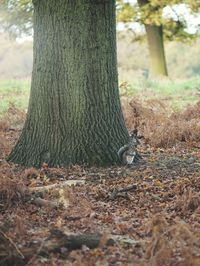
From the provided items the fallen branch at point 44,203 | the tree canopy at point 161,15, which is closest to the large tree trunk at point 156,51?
the tree canopy at point 161,15

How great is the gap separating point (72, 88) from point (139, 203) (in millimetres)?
2288

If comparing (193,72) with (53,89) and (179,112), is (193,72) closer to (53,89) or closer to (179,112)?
(179,112)

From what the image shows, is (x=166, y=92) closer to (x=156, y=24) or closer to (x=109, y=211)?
(x=156, y=24)

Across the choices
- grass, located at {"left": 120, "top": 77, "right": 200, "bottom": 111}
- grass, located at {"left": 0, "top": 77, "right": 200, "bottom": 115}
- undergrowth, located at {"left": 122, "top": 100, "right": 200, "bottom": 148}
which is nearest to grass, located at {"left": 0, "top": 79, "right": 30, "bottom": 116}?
grass, located at {"left": 0, "top": 77, "right": 200, "bottom": 115}

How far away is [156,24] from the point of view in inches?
898

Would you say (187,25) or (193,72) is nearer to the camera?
(187,25)

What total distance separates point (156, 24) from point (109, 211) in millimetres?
18349

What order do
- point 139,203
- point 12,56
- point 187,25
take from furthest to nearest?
point 12,56, point 187,25, point 139,203

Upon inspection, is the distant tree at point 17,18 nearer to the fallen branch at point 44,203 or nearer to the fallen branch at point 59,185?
the fallen branch at point 59,185

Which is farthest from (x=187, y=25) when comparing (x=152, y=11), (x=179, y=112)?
(x=179, y=112)

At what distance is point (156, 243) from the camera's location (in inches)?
156

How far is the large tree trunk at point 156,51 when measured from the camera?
2339cm

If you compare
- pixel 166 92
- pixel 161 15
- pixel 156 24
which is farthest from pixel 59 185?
pixel 156 24

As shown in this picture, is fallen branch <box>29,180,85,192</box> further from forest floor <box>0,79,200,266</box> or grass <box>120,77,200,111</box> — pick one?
grass <box>120,77,200,111</box>
